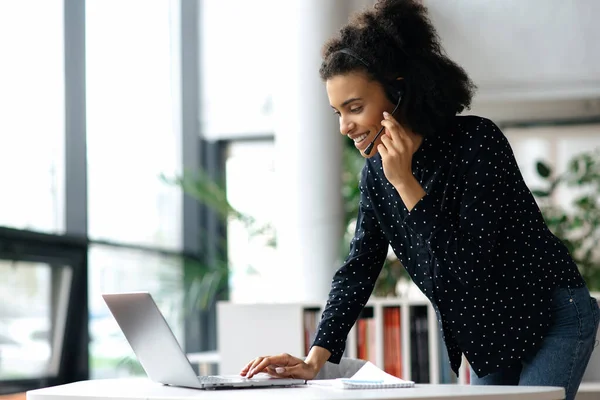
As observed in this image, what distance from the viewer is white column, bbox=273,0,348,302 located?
4.82 meters

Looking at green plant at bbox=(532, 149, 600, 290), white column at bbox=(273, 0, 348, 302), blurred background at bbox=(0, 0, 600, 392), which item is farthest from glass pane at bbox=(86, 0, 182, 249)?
green plant at bbox=(532, 149, 600, 290)

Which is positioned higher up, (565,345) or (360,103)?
(360,103)

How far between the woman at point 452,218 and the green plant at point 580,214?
319 centimetres

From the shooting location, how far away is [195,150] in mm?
6535

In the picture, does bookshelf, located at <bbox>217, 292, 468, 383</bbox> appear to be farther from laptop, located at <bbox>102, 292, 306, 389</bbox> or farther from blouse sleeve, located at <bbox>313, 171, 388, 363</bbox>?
laptop, located at <bbox>102, 292, 306, 389</bbox>

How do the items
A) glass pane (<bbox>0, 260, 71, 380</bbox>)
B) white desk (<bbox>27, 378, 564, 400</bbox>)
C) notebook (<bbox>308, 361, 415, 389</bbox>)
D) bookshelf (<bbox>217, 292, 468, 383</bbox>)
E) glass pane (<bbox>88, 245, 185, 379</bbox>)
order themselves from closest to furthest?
1. white desk (<bbox>27, 378, 564, 400</bbox>)
2. notebook (<bbox>308, 361, 415, 389</bbox>)
3. bookshelf (<bbox>217, 292, 468, 383</bbox>)
4. glass pane (<bbox>0, 260, 71, 380</bbox>)
5. glass pane (<bbox>88, 245, 185, 379</bbox>)

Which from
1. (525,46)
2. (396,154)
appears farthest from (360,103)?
(525,46)

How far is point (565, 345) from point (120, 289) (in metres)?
3.83

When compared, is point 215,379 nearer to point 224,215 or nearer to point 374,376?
point 374,376

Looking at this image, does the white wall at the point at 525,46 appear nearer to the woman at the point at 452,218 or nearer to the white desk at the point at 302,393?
the woman at the point at 452,218

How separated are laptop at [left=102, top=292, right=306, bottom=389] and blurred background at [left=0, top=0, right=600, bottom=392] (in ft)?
8.22

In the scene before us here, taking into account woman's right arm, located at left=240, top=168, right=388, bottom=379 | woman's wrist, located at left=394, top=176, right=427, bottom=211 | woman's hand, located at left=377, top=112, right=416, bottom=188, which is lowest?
woman's right arm, located at left=240, top=168, right=388, bottom=379

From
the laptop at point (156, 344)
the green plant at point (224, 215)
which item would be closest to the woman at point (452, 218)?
the laptop at point (156, 344)

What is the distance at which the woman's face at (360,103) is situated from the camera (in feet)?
6.72
